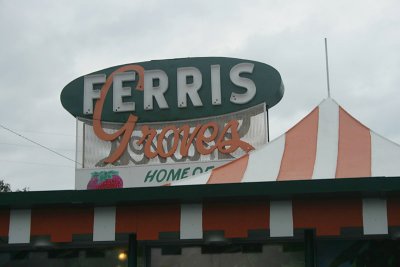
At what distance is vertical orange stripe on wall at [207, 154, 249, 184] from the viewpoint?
10117 mm

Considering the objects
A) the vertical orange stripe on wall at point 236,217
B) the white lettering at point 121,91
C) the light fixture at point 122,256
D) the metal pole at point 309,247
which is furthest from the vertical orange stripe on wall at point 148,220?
the white lettering at point 121,91

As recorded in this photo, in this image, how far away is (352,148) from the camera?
33.7 ft

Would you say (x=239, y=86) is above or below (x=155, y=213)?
above

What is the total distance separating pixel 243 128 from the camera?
21578mm

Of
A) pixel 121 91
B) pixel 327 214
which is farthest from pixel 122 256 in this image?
pixel 121 91

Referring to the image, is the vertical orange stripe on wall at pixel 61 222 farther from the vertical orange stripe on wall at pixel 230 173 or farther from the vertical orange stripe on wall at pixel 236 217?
the vertical orange stripe on wall at pixel 230 173

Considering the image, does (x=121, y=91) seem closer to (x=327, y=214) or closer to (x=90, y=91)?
(x=90, y=91)

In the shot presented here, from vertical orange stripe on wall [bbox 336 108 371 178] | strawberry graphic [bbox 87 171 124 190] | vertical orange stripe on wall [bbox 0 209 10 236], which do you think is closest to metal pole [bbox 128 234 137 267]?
vertical orange stripe on wall [bbox 0 209 10 236]

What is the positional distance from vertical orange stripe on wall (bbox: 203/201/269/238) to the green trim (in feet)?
0.75

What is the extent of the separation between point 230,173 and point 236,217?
2339 mm

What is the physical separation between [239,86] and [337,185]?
14.3 metres

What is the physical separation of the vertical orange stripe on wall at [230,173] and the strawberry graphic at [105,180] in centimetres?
1201

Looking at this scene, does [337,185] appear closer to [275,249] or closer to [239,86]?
[275,249]

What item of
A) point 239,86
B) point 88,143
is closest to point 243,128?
point 239,86
